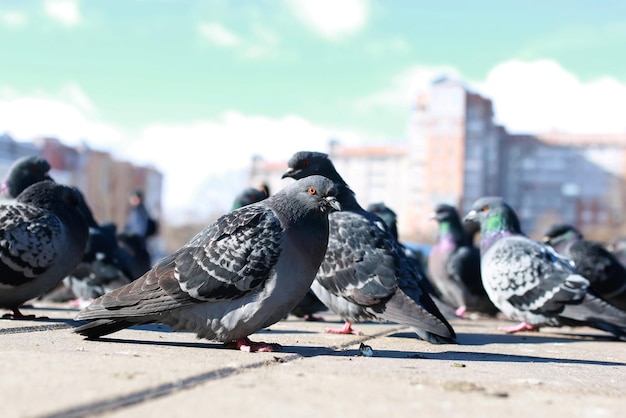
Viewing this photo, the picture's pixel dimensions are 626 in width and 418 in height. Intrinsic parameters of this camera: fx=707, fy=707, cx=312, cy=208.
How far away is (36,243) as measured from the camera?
16.8 feet

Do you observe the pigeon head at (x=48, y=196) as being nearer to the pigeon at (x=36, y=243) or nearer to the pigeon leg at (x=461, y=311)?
the pigeon at (x=36, y=243)

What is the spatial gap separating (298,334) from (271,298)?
1.43 meters

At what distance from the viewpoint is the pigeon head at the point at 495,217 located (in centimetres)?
711

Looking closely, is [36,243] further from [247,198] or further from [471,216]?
[471,216]

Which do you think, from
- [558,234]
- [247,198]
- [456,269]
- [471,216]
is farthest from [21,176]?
[558,234]

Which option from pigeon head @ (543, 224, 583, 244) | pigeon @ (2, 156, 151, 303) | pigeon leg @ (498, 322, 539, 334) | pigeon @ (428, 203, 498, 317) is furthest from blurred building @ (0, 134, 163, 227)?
pigeon leg @ (498, 322, 539, 334)

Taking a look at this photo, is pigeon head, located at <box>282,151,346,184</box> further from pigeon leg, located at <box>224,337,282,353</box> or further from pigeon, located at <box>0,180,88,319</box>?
pigeon leg, located at <box>224,337,282,353</box>

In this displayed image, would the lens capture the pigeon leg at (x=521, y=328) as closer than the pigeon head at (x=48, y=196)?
No

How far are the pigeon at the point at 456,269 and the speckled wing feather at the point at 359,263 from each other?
3.74 meters

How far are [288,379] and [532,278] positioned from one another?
13.5 ft

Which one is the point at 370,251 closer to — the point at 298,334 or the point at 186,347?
the point at 298,334

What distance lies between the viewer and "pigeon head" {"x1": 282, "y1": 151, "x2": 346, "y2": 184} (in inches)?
245

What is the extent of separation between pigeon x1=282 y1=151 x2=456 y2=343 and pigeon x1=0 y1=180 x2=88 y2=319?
76.3 inches

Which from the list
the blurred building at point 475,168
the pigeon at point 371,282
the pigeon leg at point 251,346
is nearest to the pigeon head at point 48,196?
the pigeon at point 371,282
